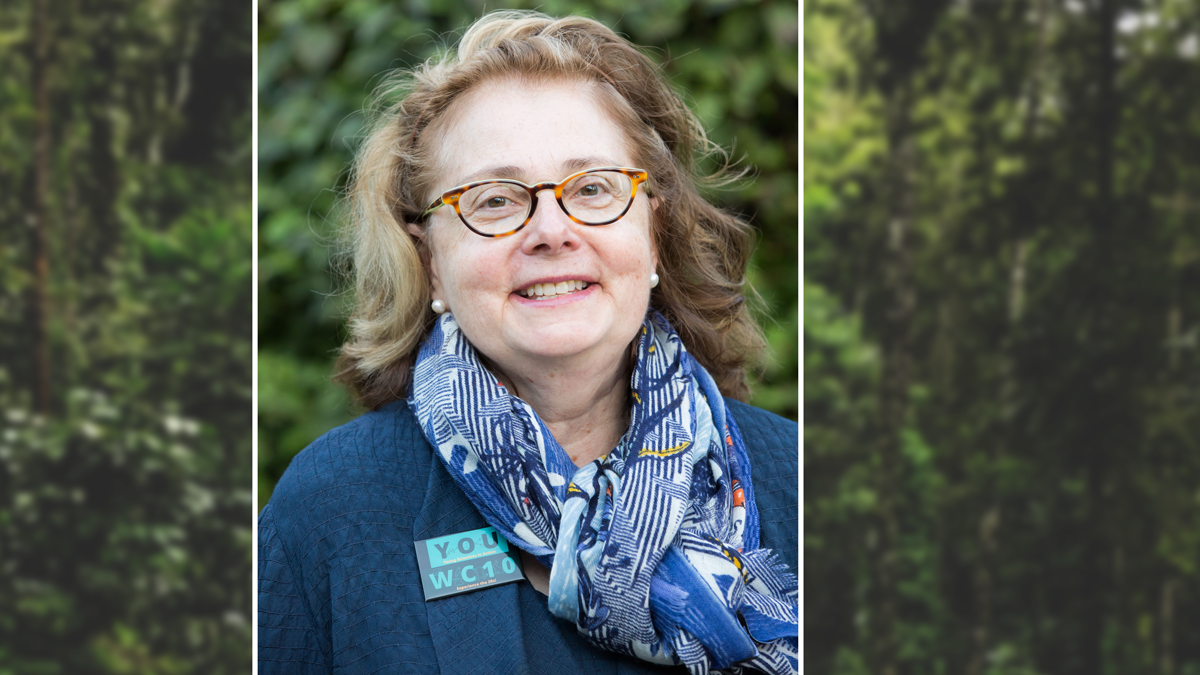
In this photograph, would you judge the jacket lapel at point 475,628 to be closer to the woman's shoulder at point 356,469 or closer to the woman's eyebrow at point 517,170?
the woman's shoulder at point 356,469

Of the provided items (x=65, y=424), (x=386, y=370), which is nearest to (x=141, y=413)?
(x=65, y=424)

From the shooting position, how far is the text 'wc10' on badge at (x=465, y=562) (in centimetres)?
168

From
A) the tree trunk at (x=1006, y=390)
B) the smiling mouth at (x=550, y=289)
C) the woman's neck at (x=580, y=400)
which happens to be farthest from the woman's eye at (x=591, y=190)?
the tree trunk at (x=1006, y=390)

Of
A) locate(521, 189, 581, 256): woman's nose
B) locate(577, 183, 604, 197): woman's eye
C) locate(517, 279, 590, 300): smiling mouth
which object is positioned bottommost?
locate(517, 279, 590, 300): smiling mouth

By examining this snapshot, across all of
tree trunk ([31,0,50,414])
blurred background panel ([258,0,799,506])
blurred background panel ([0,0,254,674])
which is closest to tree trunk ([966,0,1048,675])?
blurred background panel ([0,0,254,674])

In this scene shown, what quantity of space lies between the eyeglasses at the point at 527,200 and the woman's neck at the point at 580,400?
29 cm

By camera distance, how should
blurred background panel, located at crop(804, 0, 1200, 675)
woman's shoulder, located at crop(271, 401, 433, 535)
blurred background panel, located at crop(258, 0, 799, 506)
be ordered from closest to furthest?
blurred background panel, located at crop(804, 0, 1200, 675) < woman's shoulder, located at crop(271, 401, 433, 535) < blurred background panel, located at crop(258, 0, 799, 506)

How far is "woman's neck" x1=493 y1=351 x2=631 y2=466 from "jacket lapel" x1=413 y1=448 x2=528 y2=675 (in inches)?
12.6

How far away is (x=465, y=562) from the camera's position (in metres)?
1.70

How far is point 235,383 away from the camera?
1338mm

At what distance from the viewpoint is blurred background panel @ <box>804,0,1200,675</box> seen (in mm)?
1092

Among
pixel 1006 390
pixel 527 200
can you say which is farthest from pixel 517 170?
pixel 1006 390

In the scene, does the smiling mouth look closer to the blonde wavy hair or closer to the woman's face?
the woman's face

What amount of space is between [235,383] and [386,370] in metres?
0.69
